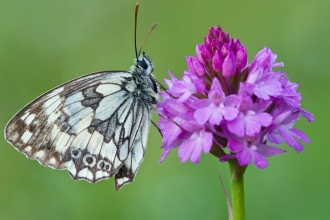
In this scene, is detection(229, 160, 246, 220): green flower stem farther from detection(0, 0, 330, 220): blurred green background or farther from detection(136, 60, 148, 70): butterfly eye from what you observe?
detection(0, 0, 330, 220): blurred green background

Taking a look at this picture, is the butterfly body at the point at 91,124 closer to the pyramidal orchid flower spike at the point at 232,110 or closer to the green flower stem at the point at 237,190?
the pyramidal orchid flower spike at the point at 232,110

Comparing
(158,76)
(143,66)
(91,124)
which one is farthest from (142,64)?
(158,76)

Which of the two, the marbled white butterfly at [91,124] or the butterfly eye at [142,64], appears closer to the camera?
the marbled white butterfly at [91,124]

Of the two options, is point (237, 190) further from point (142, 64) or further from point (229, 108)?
point (142, 64)

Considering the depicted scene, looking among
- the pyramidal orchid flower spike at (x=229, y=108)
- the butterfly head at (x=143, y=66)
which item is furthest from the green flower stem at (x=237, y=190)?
the butterfly head at (x=143, y=66)

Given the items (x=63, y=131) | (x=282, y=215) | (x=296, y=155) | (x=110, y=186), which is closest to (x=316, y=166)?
(x=296, y=155)

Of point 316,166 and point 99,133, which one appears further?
point 316,166

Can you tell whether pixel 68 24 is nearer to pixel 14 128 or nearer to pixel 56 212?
pixel 56 212
